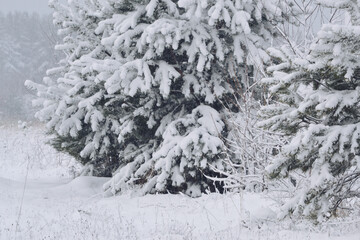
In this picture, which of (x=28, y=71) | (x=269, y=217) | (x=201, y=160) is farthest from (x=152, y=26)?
(x=28, y=71)

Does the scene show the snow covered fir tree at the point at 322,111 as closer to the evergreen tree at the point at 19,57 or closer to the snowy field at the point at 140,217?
the snowy field at the point at 140,217

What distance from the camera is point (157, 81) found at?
278 inches

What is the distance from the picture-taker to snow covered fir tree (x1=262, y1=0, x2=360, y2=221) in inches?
114

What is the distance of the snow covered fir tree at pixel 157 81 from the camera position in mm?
6742

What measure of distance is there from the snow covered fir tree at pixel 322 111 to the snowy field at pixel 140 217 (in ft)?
2.13

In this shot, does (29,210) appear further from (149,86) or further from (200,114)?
(200,114)

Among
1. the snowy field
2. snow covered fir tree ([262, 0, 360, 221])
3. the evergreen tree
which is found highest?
Result: snow covered fir tree ([262, 0, 360, 221])

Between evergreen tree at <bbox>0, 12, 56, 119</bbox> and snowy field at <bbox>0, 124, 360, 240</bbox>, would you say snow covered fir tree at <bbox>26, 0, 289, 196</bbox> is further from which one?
evergreen tree at <bbox>0, 12, 56, 119</bbox>

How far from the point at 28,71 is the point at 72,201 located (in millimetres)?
47461

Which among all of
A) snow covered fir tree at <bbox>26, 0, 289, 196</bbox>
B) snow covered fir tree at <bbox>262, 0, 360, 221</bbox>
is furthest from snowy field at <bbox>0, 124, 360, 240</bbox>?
snow covered fir tree at <bbox>262, 0, 360, 221</bbox>

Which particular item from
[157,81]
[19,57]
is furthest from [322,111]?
[19,57]

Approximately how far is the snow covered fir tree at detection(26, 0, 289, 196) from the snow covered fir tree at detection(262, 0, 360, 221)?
9.49 feet

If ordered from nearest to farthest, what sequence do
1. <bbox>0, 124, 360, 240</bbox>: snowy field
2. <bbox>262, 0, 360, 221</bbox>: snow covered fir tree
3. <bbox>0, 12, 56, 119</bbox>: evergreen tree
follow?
<bbox>262, 0, 360, 221</bbox>: snow covered fir tree, <bbox>0, 124, 360, 240</bbox>: snowy field, <bbox>0, 12, 56, 119</bbox>: evergreen tree

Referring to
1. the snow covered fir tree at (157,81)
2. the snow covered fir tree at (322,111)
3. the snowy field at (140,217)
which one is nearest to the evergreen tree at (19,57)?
the snow covered fir tree at (157,81)
